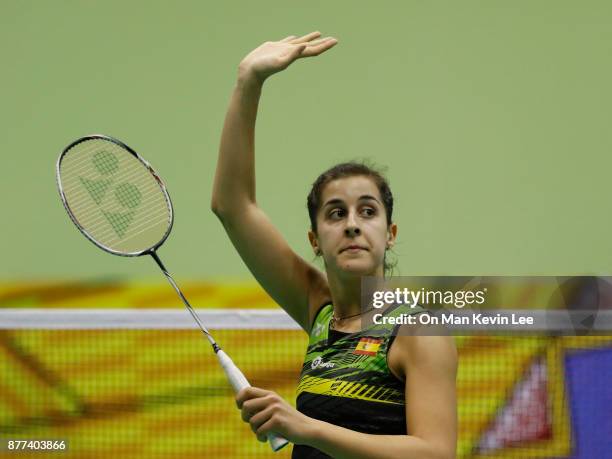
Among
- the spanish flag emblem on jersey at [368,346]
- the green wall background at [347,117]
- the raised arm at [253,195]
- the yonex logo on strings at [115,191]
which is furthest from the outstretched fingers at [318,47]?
the green wall background at [347,117]

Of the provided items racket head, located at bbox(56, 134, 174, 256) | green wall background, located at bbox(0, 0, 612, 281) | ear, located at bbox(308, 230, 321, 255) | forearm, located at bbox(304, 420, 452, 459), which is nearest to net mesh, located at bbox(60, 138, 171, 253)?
racket head, located at bbox(56, 134, 174, 256)

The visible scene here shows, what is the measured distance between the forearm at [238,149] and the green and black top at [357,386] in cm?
38

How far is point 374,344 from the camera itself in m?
1.93

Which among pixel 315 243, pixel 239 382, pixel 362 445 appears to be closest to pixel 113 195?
pixel 315 243

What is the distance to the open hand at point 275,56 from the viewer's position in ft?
6.73

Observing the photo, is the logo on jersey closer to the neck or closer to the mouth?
the neck

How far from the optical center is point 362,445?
1.75 meters

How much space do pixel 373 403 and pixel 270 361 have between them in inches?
74.6

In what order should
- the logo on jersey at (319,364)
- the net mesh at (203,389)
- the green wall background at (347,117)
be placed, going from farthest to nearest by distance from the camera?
the green wall background at (347,117) < the net mesh at (203,389) < the logo on jersey at (319,364)

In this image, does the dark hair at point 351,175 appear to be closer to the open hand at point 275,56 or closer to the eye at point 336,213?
the eye at point 336,213

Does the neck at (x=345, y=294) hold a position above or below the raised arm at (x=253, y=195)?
below

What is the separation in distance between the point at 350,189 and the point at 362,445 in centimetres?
57

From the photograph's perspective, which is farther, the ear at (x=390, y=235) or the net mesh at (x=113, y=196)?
the net mesh at (x=113, y=196)

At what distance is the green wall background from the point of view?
4.29 m
